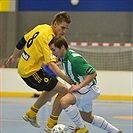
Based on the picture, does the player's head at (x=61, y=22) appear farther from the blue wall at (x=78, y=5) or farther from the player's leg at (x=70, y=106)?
the blue wall at (x=78, y=5)

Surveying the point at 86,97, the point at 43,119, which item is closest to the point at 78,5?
the point at 43,119

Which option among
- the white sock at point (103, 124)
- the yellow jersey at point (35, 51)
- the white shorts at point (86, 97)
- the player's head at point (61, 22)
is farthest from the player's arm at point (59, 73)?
the white sock at point (103, 124)

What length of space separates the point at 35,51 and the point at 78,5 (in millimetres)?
9255

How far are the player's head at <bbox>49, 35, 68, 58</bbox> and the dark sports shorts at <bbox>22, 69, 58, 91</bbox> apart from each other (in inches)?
22.7

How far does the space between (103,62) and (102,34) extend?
1747mm

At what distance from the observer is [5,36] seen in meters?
13.5

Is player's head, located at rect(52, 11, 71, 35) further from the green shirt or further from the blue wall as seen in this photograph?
the blue wall

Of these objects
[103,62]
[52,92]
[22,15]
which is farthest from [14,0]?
[52,92]

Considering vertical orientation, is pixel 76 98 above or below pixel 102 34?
above

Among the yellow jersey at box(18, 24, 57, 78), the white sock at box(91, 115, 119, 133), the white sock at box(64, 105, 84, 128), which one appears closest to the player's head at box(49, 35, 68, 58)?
the yellow jersey at box(18, 24, 57, 78)

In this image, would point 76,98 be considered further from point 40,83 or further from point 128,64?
point 128,64

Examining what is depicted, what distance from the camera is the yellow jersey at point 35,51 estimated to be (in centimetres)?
534

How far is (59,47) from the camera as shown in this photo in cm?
485

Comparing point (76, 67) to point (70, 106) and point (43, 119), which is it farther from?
point (43, 119)
